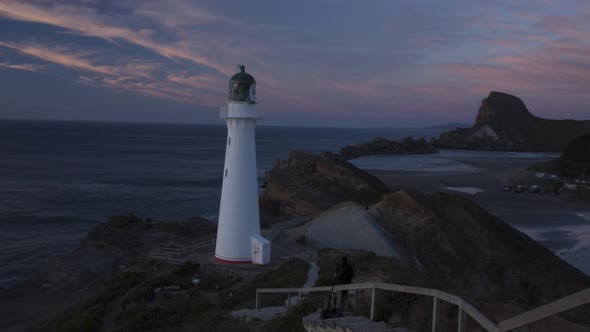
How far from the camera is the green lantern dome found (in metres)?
17.2

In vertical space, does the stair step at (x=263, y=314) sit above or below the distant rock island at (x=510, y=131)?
below

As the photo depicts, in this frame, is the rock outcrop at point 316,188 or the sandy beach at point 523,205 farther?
the rock outcrop at point 316,188

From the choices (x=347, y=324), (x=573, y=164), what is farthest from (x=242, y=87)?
(x=573, y=164)

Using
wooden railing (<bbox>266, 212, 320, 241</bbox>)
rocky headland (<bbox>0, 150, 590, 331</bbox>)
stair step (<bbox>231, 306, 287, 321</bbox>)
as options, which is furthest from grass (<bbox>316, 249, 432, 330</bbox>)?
wooden railing (<bbox>266, 212, 320, 241</bbox>)

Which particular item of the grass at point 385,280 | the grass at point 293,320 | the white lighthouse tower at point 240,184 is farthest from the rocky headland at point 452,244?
the grass at point 293,320

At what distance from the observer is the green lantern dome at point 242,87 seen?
17234mm

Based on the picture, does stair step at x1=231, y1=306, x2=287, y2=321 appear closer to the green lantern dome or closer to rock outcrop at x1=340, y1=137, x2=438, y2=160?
the green lantern dome

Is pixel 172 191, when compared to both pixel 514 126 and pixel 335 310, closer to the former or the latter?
pixel 335 310

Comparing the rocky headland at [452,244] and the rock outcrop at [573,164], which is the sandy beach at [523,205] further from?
the rock outcrop at [573,164]

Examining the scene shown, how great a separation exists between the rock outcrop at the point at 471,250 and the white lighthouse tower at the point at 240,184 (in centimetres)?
668

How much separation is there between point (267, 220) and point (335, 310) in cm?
2715

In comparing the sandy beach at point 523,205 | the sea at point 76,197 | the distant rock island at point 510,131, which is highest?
the distant rock island at point 510,131

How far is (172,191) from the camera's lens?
5094 centimetres

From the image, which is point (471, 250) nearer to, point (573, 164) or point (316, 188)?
point (316, 188)
